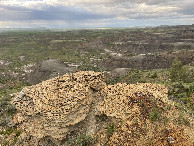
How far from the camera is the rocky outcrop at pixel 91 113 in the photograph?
32.9ft

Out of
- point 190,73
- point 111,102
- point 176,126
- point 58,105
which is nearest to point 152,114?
point 176,126

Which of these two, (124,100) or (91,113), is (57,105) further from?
(124,100)

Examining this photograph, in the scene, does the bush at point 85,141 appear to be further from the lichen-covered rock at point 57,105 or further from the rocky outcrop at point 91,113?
the lichen-covered rock at point 57,105

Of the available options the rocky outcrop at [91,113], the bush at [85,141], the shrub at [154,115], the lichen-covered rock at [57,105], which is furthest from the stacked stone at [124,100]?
the bush at [85,141]

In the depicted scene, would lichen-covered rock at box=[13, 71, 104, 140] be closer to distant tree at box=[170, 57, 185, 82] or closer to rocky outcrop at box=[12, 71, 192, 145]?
rocky outcrop at box=[12, 71, 192, 145]

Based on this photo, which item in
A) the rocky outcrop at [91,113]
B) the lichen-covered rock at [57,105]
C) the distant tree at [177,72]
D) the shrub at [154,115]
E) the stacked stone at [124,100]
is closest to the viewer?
the rocky outcrop at [91,113]

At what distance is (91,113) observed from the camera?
12.5 m

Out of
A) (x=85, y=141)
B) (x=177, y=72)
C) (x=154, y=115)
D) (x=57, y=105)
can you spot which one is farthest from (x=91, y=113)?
(x=177, y=72)

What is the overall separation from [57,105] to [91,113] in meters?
2.86

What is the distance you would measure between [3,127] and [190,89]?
59.3 ft

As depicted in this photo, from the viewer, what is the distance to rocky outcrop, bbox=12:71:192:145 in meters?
10.0

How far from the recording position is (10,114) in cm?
1522

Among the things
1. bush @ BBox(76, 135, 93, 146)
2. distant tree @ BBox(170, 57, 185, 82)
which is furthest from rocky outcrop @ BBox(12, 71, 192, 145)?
→ distant tree @ BBox(170, 57, 185, 82)

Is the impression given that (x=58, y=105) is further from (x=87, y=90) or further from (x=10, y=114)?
(x=10, y=114)
